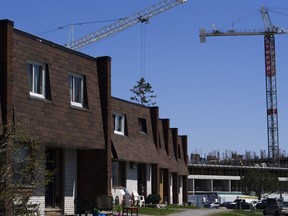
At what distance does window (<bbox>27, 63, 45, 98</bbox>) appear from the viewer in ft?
76.6

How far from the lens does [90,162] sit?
91.8ft

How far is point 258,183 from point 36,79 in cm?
8711

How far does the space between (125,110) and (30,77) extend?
16015 millimetres

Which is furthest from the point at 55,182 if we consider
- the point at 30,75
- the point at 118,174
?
the point at 118,174


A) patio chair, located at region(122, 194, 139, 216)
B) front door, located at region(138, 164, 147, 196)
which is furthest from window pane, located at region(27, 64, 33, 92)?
front door, located at region(138, 164, 147, 196)

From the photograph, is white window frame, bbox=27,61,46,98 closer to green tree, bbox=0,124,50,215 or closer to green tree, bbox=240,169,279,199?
green tree, bbox=0,124,50,215

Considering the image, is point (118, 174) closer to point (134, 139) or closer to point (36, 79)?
point (134, 139)

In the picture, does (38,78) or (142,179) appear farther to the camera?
(142,179)

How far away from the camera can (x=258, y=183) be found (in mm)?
106750

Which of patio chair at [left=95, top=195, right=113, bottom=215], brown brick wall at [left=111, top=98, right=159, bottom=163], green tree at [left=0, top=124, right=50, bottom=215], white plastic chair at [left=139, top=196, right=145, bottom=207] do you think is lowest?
white plastic chair at [left=139, top=196, right=145, bottom=207]

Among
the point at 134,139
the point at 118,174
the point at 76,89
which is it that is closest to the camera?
the point at 76,89

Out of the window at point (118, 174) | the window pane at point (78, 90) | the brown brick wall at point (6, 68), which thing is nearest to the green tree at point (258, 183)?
the window at point (118, 174)

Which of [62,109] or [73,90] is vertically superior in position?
[73,90]

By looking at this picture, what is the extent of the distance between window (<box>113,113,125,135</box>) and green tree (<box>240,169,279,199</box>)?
2823 inches
